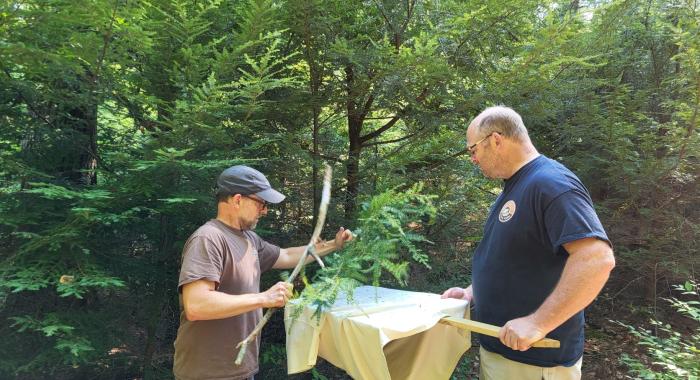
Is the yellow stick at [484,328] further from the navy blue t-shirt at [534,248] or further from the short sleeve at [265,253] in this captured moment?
the short sleeve at [265,253]

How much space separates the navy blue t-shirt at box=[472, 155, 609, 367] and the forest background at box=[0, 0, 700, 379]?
56cm

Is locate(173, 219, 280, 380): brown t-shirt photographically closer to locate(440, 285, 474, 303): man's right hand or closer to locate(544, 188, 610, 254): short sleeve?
locate(440, 285, 474, 303): man's right hand

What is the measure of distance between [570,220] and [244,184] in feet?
5.45

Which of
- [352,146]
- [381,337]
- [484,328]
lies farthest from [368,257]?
[352,146]

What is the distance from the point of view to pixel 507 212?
2.28 metres

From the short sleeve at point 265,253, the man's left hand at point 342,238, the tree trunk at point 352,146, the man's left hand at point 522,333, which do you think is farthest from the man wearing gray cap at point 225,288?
the tree trunk at point 352,146

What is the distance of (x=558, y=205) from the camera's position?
1998 millimetres

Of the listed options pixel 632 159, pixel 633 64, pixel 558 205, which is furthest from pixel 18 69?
pixel 633 64

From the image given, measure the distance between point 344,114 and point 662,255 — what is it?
4.27m

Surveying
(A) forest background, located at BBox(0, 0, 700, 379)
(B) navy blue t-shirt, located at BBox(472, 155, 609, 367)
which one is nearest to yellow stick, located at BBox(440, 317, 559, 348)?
(B) navy blue t-shirt, located at BBox(472, 155, 609, 367)

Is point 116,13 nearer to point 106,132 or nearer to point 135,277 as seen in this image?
point 106,132

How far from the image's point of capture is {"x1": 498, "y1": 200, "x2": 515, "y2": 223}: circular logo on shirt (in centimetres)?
225

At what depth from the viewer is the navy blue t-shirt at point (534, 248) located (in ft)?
6.54

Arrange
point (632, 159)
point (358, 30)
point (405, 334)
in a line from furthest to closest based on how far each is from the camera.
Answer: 1. point (632, 159)
2. point (358, 30)
3. point (405, 334)
